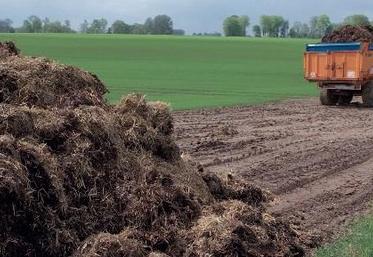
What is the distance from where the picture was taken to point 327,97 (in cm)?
2447

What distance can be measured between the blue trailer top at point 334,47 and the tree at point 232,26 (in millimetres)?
153398

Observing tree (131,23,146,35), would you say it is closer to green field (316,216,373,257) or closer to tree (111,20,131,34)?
tree (111,20,131,34)

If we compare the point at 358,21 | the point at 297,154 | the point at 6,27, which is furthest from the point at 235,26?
the point at 297,154

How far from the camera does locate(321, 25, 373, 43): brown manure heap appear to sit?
2389 centimetres

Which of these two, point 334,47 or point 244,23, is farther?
point 244,23

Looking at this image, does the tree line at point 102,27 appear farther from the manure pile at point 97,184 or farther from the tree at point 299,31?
the manure pile at point 97,184

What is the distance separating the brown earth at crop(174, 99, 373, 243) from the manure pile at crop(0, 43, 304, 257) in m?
1.51

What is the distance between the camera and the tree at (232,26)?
17675 cm

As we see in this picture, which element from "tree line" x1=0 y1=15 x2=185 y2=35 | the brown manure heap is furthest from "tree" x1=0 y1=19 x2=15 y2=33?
the brown manure heap

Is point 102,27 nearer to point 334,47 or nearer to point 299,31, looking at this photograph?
point 299,31

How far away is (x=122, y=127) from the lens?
26.4 ft

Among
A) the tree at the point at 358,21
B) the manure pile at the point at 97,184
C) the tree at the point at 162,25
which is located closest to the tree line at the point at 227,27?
the tree at the point at 162,25

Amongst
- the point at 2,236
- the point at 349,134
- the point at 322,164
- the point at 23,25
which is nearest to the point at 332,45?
the point at 349,134

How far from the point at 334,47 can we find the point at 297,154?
1066 cm
